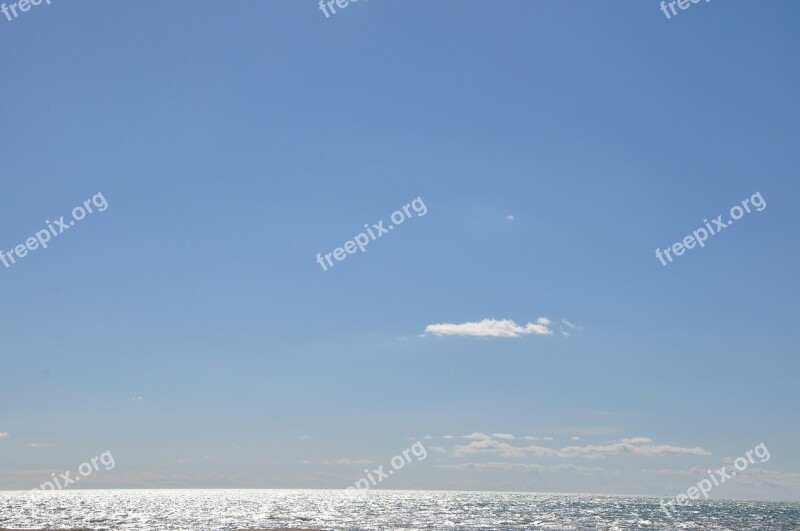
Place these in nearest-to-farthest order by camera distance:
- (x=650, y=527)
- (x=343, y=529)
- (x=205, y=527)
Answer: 1. (x=343, y=529)
2. (x=205, y=527)
3. (x=650, y=527)

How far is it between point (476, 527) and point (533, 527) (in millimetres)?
9129

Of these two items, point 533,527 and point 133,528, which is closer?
point 133,528

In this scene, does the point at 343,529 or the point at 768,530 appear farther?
the point at 768,530

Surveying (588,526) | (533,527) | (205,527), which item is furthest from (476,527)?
(205,527)

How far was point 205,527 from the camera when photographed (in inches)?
4181

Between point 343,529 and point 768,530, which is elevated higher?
point 343,529

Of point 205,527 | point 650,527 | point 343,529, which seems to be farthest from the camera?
point 650,527

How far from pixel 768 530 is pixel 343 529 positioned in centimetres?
7222

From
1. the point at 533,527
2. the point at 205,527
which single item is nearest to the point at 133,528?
the point at 205,527

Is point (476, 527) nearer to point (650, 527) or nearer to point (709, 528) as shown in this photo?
point (650, 527)

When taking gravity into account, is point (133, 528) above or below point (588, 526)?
above

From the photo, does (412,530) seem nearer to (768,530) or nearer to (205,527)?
(205,527)

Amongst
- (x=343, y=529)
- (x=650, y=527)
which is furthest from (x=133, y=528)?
(x=650, y=527)

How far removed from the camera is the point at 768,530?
399 feet
